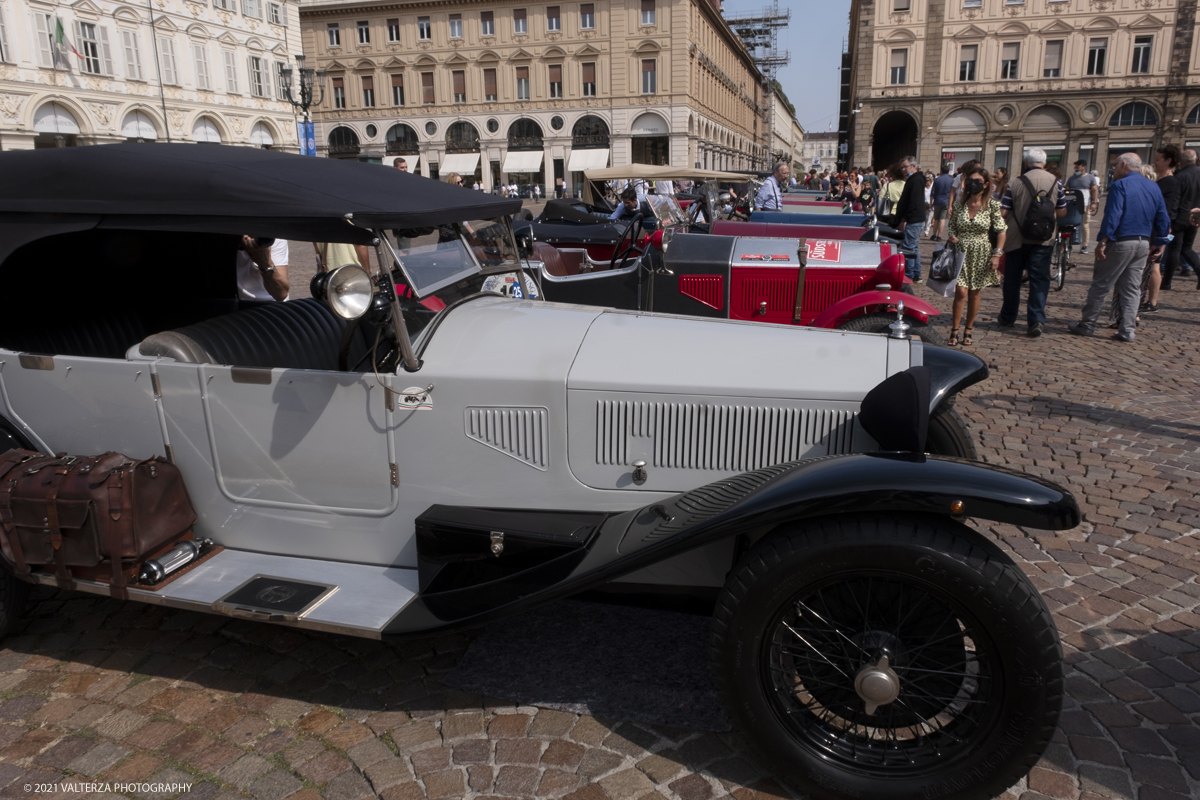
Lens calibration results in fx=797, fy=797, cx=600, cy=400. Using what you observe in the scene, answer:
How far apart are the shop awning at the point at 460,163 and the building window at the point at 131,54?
2159cm

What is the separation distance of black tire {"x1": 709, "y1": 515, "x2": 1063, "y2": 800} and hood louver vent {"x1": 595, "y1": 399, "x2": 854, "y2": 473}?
519mm

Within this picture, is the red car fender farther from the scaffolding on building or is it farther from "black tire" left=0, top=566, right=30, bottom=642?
the scaffolding on building

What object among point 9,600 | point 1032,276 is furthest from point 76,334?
point 1032,276

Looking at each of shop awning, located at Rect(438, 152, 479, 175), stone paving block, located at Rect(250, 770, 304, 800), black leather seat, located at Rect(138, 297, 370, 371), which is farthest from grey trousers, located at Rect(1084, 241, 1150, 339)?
shop awning, located at Rect(438, 152, 479, 175)

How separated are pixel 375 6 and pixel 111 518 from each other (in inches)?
2465

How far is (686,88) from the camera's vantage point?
5384 centimetres

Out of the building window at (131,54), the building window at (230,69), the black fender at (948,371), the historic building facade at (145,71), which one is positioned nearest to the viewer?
the black fender at (948,371)

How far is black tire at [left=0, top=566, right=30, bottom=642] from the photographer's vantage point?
122 inches

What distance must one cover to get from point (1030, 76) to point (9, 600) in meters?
57.9

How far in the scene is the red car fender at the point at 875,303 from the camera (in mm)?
5719

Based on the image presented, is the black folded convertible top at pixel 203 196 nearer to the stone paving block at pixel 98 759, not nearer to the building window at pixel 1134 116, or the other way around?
the stone paving block at pixel 98 759

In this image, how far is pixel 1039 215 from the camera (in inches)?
316

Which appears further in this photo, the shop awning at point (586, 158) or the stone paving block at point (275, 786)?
the shop awning at point (586, 158)

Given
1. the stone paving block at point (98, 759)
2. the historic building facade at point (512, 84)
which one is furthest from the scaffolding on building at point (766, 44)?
the stone paving block at point (98, 759)
